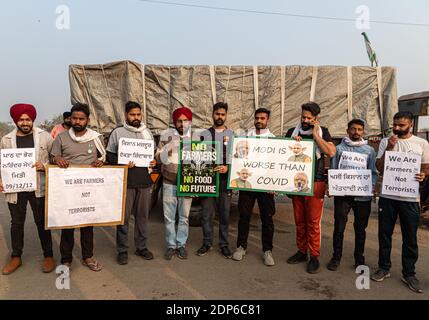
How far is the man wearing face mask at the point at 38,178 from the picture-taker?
Answer: 351 cm

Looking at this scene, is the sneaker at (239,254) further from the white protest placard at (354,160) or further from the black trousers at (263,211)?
the white protest placard at (354,160)

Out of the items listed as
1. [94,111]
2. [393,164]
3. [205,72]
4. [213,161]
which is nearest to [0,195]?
[94,111]

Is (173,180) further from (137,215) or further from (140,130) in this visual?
(140,130)

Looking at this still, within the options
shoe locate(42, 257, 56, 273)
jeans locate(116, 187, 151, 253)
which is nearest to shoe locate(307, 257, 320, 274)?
jeans locate(116, 187, 151, 253)

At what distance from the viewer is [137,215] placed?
401 cm

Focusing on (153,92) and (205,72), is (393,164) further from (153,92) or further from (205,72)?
(153,92)

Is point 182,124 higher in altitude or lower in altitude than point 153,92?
lower

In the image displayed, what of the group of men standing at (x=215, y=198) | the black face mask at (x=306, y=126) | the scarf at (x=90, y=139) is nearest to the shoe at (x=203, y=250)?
the group of men standing at (x=215, y=198)

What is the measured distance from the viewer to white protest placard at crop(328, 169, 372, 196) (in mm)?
3652

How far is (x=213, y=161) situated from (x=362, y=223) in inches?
73.1

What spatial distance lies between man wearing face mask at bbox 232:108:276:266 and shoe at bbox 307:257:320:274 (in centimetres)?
41

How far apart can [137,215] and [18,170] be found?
1.37 metres

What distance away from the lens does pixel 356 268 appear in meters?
3.76

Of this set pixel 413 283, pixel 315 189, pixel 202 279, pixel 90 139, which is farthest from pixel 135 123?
pixel 413 283
